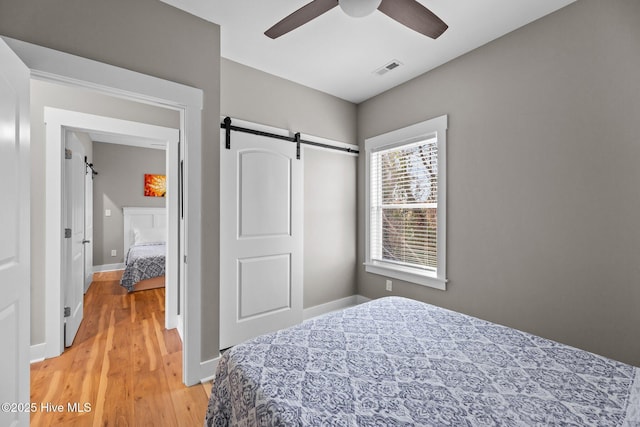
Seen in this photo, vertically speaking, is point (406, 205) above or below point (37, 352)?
above

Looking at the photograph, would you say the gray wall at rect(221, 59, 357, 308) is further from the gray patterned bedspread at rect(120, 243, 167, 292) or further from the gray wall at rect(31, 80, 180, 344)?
the gray patterned bedspread at rect(120, 243, 167, 292)

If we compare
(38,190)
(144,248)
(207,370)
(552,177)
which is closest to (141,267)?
(144,248)

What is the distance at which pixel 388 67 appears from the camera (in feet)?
9.46

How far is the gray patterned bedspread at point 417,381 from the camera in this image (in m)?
0.91

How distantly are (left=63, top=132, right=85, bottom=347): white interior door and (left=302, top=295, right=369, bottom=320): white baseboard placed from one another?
2200 mm

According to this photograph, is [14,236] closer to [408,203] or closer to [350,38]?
[350,38]

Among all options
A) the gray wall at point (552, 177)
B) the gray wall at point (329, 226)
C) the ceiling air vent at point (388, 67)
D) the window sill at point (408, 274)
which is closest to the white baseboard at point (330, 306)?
the gray wall at point (329, 226)

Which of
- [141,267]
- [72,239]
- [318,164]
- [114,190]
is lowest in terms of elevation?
[141,267]

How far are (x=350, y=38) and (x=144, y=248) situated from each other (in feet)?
14.7

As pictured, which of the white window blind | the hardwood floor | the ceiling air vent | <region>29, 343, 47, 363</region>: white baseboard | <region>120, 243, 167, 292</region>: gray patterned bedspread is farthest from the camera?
<region>120, 243, 167, 292</region>: gray patterned bedspread

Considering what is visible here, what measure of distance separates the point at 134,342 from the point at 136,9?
272cm

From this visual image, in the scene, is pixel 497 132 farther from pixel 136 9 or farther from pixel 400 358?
pixel 136 9

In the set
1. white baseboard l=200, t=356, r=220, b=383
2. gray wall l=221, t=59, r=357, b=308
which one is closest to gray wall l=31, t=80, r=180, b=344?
gray wall l=221, t=59, r=357, b=308

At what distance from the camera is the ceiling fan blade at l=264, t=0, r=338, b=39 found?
166 cm
